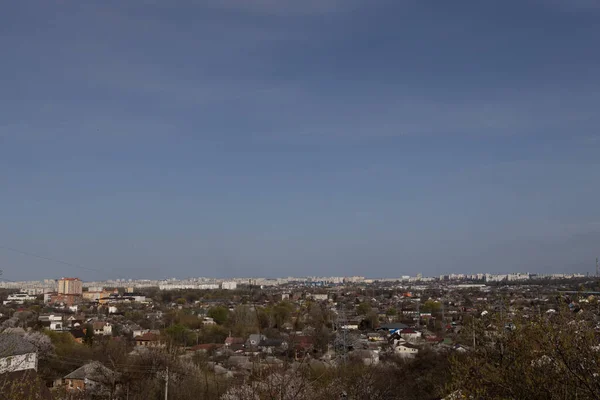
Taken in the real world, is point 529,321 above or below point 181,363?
above

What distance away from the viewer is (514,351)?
16.3ft

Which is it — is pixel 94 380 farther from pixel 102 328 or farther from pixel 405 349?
pixel 102 328

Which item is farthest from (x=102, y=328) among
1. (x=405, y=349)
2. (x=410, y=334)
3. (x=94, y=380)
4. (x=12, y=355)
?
(x=12, y=355)

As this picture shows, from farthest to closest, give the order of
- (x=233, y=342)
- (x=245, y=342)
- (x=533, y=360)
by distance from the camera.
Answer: (x=233, y=342)
(x=245, y=342)
(x=533, y=360)

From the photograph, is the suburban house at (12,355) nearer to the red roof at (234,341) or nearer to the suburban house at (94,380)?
the suburban house at (94,380)

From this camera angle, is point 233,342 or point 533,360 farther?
point 233,342

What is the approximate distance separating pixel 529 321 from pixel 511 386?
831mm

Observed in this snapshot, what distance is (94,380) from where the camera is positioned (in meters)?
16.2

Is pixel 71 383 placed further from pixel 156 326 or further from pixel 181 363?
pixel 156 326

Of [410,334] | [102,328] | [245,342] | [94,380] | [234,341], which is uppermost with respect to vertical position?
[245,342]

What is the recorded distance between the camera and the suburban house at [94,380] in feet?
51.5

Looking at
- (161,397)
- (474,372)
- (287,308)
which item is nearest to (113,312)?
(287,308)

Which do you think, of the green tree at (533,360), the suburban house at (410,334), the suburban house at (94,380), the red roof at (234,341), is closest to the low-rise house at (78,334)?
the red roof at (234,341)

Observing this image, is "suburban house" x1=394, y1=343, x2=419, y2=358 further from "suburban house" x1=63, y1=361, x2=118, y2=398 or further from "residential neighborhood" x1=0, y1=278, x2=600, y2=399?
"suburban house" x1=63, y1=361, x2=118, y2=398
